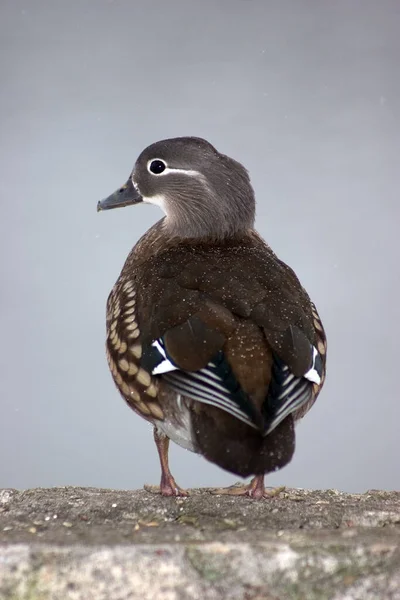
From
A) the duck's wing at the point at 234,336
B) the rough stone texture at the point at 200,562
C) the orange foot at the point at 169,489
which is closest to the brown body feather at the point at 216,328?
the duck's wing at the point at 234,336

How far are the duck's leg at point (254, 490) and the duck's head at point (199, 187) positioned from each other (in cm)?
76

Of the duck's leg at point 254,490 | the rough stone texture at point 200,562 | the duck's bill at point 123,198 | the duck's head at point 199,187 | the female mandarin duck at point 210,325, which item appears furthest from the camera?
the duck's bill at point 123,198

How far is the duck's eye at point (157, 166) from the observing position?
2.71 meters

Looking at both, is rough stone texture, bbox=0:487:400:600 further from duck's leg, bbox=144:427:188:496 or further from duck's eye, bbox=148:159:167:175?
duck's eye, bbox=148:159:167:175

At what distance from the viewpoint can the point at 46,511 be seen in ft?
7.16

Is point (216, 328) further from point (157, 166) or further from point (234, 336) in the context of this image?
point (157, 166)

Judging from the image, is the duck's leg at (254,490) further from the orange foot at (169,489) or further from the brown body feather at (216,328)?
the brown body feather at (216,328)

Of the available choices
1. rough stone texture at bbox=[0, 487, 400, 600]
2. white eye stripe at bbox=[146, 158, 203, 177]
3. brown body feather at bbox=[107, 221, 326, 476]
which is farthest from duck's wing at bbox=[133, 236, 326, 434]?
white eye stripe at bbox=[146, 158, 203, 177]

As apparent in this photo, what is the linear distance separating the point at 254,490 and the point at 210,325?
59cm

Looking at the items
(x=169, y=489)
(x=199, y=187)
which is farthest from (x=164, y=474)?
(x=199, y=187)

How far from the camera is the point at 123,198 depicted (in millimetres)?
2811

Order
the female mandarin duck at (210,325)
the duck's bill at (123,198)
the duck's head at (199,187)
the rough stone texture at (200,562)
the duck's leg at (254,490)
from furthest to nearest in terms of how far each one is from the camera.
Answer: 1. the duck's bill at (123,198)
2. the duck's head at (199,187)
3. the duck's leg at (254,490)
4. the female mandarin duck at (210,325)
5. the rough stone texture at (200,562)

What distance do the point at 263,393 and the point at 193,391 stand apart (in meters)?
0.16

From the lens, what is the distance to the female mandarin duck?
191 centimetres
